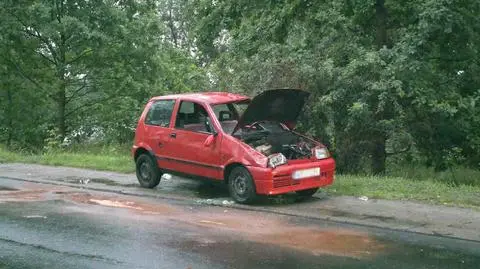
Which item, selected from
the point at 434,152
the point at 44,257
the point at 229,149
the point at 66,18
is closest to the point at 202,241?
the point at 44,257

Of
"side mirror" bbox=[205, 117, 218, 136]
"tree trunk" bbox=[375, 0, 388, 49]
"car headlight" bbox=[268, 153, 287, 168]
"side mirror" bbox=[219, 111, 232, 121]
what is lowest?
"car headlight" bbox=[268, 153, 287, 168]

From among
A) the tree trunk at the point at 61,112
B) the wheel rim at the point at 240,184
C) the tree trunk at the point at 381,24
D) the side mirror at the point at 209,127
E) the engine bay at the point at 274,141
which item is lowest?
the wheel rim at the point at 240,184

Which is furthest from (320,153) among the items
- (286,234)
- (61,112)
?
(61,112)

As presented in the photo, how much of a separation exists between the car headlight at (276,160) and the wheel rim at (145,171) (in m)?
3.16

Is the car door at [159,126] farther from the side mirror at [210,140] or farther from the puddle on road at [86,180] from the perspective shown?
the puddle on road at [86,180]

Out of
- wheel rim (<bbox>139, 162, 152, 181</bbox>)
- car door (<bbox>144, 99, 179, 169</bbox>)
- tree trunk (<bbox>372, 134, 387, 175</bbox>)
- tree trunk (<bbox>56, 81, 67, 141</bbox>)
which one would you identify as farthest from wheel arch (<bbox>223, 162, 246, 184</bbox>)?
tree trunk (<bbox>56, 81, 67, 141</bbox>)

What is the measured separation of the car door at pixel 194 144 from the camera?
11008mm

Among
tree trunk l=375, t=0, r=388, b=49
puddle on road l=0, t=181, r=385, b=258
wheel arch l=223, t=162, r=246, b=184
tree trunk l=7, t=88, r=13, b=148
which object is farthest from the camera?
tree trunk l=7, t=88, r=13, b=148

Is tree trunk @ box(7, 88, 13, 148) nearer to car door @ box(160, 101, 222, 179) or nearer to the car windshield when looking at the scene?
car door @ box(160, 101, 222, 179)

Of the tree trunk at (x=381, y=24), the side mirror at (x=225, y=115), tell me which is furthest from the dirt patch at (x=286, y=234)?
the tree trunk at (x=381, y=24)

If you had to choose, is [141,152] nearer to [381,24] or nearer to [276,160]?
[276,160]

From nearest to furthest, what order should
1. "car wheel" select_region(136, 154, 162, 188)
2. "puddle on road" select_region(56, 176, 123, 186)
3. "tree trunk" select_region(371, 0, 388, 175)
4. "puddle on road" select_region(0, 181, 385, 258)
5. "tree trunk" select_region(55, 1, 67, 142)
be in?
1. "puddle on road" select_region(0, 181, 385, 258)
2. "car wheel" select_region(136, 154, 162, 188)
3. "puddle on road" select_region(56, 176, 123, 186)
4. "tree trunk" select_region(371, 0, 388, 175)
5. "tree trunk" select_region(55, 1, 67, 142)

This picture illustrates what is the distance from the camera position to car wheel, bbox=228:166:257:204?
10.4 meters

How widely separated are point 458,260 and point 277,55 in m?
9.16
